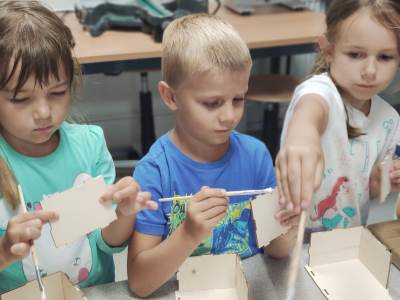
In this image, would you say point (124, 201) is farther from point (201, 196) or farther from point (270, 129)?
point (270, 129)

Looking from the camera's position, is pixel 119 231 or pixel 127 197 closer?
pixel 127 197

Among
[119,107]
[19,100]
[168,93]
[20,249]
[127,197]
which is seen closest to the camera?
[20,249]

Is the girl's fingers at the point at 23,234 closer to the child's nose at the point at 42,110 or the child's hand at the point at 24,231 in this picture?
the child's hand at the point at 24,231

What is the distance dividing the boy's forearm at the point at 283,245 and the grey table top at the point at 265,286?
2cm

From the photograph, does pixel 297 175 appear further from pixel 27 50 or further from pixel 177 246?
pixel 27 50

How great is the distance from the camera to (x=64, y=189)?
1050 mm

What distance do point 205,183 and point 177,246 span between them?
183 millimetres

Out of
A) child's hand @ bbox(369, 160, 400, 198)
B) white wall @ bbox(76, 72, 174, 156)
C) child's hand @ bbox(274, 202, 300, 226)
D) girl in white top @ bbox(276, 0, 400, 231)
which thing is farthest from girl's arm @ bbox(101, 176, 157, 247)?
white wall @ bbox(76, 72, 174, 156)

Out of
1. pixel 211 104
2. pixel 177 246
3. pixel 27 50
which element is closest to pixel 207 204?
pixel 177 246

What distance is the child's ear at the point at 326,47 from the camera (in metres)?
1.18

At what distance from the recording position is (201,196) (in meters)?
0.84

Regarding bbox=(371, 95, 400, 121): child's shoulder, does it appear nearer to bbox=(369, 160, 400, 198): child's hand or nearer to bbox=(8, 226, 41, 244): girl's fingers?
bbox=(369, 160, 400, 198): child's hand

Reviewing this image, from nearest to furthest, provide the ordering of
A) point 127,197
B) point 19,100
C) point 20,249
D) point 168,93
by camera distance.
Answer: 1. point 20,249
2. point 127,197
3. point 19,100
4. point 168,93

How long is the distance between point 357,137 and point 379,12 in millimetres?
302
